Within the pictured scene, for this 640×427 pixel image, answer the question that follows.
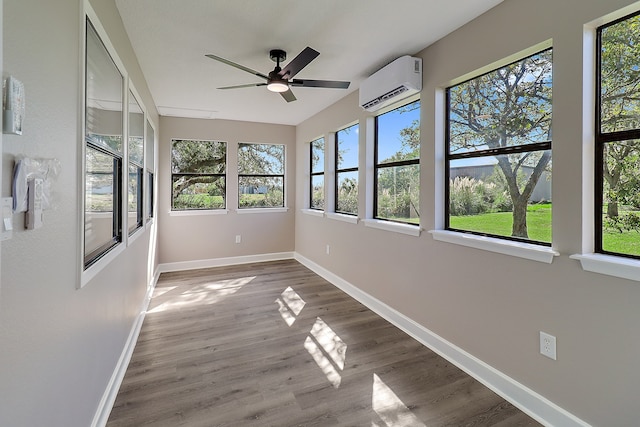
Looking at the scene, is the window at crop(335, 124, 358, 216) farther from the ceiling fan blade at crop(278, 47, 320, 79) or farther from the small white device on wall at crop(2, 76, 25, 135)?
the small white device on wall at crop(2, 76, 25, 135)

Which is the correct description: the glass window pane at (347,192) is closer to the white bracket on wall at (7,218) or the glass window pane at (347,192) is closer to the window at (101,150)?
the window at (101,150)

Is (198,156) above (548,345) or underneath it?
above

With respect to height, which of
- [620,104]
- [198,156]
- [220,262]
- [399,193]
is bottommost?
[220,262]

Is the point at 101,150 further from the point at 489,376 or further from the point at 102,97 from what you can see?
the point at 489,376

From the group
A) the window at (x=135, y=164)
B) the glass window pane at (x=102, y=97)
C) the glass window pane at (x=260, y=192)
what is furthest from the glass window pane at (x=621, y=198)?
the glass window pane at (x=260, y=192)

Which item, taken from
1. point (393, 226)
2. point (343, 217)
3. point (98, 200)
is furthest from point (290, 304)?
point (98, 200)

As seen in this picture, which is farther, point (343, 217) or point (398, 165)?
point (343, 217)

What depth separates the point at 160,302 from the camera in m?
3.82

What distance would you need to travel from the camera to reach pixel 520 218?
2146 millimetres

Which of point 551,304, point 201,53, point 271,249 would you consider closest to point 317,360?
point 551,304

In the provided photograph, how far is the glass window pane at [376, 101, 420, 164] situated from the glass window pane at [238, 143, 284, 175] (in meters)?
2.69

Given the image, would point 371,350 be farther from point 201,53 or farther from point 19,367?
point 201,53

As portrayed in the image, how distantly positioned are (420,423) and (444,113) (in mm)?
2322

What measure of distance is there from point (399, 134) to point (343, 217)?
140cm
